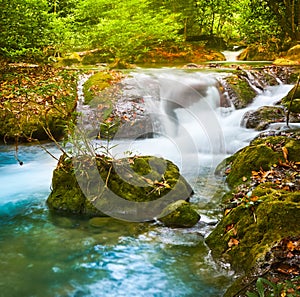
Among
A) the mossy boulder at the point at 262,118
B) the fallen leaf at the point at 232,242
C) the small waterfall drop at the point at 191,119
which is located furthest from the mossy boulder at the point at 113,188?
the mossy boulder at the point at 262,118

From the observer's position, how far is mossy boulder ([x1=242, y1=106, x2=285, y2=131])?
755 centimetres

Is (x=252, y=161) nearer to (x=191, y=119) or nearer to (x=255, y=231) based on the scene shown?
(x=255, y=231)

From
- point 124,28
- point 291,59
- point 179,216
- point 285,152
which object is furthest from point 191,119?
Answer: point 124,28

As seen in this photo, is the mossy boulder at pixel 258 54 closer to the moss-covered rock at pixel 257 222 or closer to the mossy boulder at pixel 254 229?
the moss-covered rock at pixel 257 222

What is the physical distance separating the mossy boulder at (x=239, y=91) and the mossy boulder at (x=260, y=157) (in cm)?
377

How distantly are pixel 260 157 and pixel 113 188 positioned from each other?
2202mm

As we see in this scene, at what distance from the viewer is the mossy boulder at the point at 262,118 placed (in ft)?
24.8

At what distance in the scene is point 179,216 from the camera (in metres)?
4.24

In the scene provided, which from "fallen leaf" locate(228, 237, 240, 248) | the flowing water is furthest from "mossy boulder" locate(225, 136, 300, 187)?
"fallen leaf" locate(228, 237, 240, 248)

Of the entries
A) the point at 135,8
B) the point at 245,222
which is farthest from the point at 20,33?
the point at 245,222

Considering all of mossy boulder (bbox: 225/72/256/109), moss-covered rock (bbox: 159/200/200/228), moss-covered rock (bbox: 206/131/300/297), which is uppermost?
mossy boulder (bbox: 225/72/256/109)

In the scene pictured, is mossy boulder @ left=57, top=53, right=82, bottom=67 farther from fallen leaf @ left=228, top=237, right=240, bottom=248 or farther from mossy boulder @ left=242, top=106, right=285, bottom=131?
fallen leaf @ left=228, top=237, right=240, bottom=248

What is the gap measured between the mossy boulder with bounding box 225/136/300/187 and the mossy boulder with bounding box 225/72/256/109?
377 cm

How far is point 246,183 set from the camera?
16.1 feet
